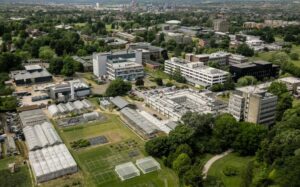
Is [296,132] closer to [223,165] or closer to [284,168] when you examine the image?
[284,168]

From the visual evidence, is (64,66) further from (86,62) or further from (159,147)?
(159,147)

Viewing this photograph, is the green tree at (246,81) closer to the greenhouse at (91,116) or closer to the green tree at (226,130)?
the green tree at (226,130)

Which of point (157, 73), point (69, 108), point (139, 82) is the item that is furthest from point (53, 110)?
point (157, 73)

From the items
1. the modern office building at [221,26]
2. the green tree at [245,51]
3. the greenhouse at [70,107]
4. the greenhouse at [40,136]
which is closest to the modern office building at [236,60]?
the green tree at [245,51]

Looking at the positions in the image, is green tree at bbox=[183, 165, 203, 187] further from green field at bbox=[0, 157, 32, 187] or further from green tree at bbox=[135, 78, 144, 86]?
green tree at bbox=[135, 78, 144, 86]

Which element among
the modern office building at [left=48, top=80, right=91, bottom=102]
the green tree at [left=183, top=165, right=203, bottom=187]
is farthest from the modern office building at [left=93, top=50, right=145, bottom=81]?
the green tree at [left=183, top=165, right=203, bottom=187]

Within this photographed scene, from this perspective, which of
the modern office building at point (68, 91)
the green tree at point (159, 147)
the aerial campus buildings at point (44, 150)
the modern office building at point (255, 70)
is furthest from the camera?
the modern office building at point (255, 70)

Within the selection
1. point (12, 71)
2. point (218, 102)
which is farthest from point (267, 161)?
point (12, 71)
